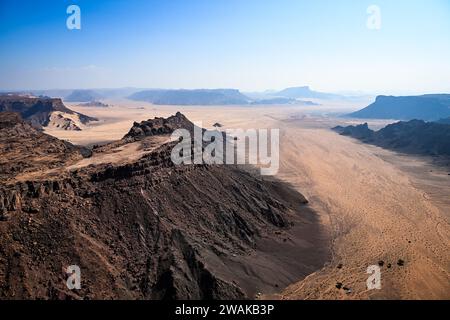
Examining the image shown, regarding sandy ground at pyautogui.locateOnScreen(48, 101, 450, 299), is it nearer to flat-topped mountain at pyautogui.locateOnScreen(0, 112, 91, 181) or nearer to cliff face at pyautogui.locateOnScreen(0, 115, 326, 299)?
cliff face at pyautogui.locateOnScreen(0, 115, 326, 299)

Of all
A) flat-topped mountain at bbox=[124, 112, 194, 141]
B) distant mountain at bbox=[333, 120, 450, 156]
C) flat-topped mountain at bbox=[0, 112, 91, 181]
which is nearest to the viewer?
flat-topped mountain at bbox=[0, 112, 91, 181]

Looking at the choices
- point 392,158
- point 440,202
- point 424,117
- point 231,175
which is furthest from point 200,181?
point 424,117

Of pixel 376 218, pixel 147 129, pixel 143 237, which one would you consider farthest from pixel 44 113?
pixel 376 218

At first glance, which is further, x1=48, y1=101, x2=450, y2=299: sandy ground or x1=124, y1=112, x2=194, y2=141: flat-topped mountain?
x1=124, y1=112, x2=194, y2=141: flat-topped mountain

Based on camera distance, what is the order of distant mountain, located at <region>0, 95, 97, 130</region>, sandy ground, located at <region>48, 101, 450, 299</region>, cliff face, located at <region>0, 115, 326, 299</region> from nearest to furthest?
cliff face, located at <region>0, 115, 326, 299</region>
sandy ground, located at <region>48, 101, 450, 299</region>
distant mountain, located at <region>0, 95, 97, 130</region>

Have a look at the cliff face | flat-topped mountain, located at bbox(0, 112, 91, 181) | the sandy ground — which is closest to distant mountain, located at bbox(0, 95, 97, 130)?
flat-topped mountain, located at bbox(0, 112, 91, 181)

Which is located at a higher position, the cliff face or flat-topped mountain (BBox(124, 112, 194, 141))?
flat-topped mountain (BBox(124, 112, 194, 141))
